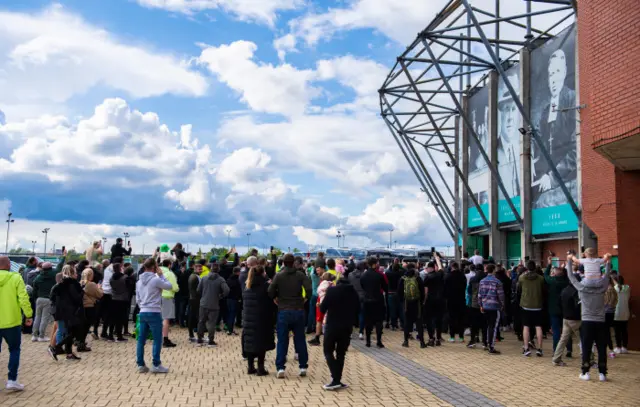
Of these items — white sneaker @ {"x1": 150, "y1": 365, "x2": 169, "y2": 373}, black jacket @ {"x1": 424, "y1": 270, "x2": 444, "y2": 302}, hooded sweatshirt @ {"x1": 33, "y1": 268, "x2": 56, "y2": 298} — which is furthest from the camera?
black jacket @ {"x1": 424, "y1": 270, "x2": 444, "y2": 302}

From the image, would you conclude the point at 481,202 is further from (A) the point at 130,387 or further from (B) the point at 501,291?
(A) the point at 130,387

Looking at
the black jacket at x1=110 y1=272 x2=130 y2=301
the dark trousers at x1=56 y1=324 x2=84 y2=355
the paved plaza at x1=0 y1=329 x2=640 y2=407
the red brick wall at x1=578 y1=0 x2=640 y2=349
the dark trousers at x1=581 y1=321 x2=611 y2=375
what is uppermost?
the red brick wall at x1=578 y1=0 x2=640 y2=349

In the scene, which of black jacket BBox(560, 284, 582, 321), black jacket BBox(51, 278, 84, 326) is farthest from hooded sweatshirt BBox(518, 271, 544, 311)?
black jacket BBox(51, 278, 84, 326)

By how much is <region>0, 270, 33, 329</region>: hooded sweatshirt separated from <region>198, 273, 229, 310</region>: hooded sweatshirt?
15.8ft

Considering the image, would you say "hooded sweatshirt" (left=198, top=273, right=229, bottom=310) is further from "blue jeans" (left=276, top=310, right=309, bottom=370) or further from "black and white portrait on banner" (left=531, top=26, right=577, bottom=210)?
"black and white portrait on banner" (left=531, top=26, right=577, bottom=210)

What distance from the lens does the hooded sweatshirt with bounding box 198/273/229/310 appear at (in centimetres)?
1339

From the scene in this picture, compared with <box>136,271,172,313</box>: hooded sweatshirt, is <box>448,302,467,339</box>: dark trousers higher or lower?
lower

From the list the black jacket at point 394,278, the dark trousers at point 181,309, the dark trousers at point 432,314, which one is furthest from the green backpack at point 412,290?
the dark trousers at point 181,309

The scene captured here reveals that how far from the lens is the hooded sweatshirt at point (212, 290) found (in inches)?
527

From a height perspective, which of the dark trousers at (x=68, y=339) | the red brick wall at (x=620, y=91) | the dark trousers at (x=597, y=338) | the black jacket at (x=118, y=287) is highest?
the red brick wall at (x=620, y=91)

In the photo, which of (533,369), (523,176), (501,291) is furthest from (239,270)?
(523,176)

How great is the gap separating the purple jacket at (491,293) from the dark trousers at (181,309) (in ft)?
26.1

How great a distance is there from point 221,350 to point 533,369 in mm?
6315

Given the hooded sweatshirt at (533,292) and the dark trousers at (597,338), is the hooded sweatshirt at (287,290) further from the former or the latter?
the hooded sweatshirt at (533,292)
